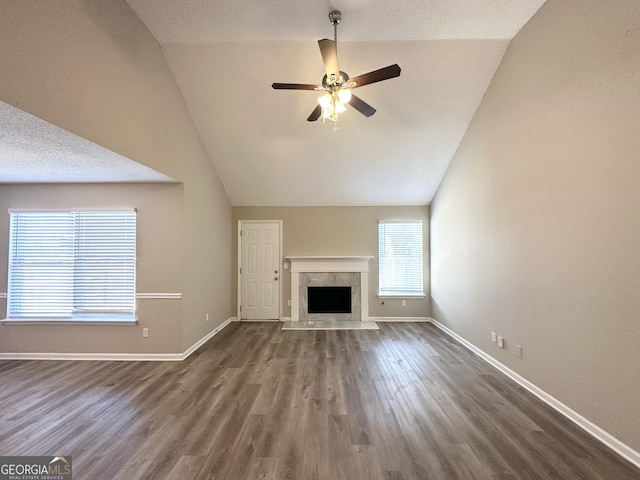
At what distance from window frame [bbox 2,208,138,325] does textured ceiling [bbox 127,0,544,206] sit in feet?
6.13

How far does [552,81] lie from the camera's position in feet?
8.61

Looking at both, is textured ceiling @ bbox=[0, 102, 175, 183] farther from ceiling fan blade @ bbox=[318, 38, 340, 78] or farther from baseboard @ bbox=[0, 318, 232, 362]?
baseboard @ bbox=[0, 318, 232, 362]

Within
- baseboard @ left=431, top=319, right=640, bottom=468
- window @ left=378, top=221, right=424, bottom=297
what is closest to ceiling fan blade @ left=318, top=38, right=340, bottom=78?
baseboard @ left=431, top=319, right=640, bottom=468

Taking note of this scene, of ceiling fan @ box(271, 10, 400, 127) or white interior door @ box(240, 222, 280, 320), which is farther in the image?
white interior door @ box(240, 222, 280, 320)

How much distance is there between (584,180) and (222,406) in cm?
368

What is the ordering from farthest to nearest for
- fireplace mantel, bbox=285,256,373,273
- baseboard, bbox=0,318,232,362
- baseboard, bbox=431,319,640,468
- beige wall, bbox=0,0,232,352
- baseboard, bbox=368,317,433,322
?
fireplace mantel, bbox=285,256,373,273, baseboard, bbox=368,317,433,322, baseboard, bbox=0,318,232,362, baseboard, bbox=431,319,640,468, beige wall, bbox=0,0,232,352

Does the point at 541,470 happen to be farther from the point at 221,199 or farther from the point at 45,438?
the point at 221,199

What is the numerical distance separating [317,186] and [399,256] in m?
2.28

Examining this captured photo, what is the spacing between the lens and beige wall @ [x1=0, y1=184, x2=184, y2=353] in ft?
12.6

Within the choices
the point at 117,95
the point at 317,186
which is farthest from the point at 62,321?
the point at 317,186

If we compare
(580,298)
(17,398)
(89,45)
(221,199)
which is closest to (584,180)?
(580,298)

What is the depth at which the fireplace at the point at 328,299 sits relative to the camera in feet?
A: 19.8

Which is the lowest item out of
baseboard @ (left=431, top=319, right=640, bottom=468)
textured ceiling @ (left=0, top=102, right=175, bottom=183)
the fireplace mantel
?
baseboard @ (left=431, top=319, right=640, bottom=468)

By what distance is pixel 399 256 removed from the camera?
19.9 feet
